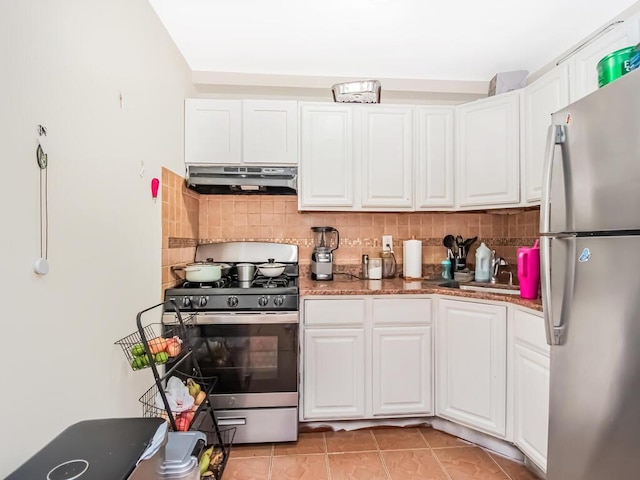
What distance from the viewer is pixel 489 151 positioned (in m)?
2.32

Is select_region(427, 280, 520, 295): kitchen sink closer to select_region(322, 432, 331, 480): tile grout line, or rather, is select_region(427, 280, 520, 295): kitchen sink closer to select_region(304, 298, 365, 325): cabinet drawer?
select_region(304, 298, 365, 325): cabinet drawer

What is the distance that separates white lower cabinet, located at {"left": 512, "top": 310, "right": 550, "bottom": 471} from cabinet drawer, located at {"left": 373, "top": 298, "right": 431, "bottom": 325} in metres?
0.51

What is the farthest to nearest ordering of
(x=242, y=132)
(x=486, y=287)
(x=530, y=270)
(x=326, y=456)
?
(x=242, y=132)
(x=486, y=287)
(x=326, y=456)
(x=530, y=270)

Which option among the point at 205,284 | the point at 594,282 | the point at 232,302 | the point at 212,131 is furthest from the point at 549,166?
the point at 212,131

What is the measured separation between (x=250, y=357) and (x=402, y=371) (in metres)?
0.96

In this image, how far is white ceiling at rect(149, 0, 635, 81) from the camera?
1840mm

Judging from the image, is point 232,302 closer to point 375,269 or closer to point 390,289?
point 390,289

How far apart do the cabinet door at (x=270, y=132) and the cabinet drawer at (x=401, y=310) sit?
3.82 ft

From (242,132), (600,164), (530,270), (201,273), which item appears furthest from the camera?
(242,132)

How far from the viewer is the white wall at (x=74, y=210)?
0.92m

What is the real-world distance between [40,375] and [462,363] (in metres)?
2.03

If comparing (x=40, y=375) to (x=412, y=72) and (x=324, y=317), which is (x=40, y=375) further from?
(x=412, y=72)

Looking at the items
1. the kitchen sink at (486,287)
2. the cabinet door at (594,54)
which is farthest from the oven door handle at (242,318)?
the cabinet door at (594,54)

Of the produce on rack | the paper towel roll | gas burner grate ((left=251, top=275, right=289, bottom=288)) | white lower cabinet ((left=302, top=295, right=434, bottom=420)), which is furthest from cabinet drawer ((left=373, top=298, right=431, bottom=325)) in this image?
the produce on rack
